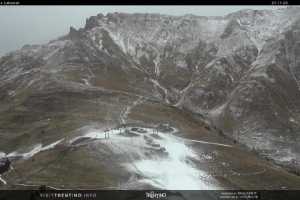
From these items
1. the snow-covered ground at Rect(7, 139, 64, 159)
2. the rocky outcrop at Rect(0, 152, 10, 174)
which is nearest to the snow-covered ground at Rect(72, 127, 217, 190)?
the snow-covered ground at Rect(7, 139, 64, 159)

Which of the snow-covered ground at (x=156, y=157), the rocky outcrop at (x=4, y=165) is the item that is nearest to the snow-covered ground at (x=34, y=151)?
the snow-covered ground at (x=156, y=157)

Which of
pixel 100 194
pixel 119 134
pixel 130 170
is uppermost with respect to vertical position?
pixel 119 134

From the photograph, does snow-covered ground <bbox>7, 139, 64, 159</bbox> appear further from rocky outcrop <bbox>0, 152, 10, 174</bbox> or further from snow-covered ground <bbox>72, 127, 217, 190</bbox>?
rocky outcrop <bbox>0, 152, 10, 174</bbox>

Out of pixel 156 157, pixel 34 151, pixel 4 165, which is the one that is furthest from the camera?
pixel 34 151

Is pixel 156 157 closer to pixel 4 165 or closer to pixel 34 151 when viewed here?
pixel 34 151

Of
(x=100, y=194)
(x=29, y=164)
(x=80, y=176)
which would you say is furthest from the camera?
(x=29, y=164)

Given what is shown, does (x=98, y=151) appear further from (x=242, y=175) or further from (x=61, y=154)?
(x=242, y=175)

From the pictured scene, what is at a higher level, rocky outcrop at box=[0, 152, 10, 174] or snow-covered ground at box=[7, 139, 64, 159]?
snow-covered ground at box=[7, 139, 64, 159]

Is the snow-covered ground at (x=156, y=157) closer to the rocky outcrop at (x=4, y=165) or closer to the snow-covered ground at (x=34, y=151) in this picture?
the snow-covered ground at (x=34, y=151)

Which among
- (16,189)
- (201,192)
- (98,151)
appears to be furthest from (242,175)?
(16,189)

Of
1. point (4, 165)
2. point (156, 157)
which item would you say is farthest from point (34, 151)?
point (156, 157)

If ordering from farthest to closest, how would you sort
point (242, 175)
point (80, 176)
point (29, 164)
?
point (242, 175) < point (29, 164) < point (80, 176)
